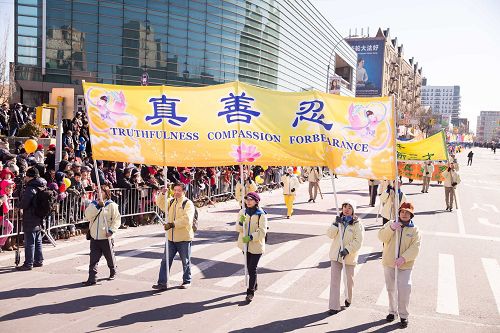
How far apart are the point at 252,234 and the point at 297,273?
234 cm

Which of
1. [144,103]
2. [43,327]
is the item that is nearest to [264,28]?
[144,103]

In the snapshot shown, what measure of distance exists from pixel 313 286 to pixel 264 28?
4556cm

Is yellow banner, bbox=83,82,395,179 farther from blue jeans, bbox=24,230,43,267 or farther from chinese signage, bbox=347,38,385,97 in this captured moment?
chinese signage, bbox=347,38,385,97

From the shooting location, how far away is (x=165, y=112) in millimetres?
8406

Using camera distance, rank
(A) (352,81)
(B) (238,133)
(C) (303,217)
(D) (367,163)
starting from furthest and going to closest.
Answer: (A) (352,81), (C) (303,217), (B) (238,133), (D) (367,163)

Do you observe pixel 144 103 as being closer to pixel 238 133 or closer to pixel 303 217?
pixel 238 133

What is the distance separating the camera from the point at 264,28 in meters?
50.7

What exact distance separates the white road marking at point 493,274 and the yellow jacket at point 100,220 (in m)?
6.99

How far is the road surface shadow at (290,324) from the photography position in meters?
6.51

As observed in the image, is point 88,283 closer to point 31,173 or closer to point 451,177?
point 31,173

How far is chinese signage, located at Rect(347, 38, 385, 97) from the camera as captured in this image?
9762 cm

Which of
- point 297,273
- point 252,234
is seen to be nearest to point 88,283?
point 252,234

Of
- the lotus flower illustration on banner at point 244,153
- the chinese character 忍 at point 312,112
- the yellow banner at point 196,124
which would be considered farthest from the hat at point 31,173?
the chinese character 忍 at point 312,112

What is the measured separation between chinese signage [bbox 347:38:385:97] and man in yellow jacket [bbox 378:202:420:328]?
94.5 meters
